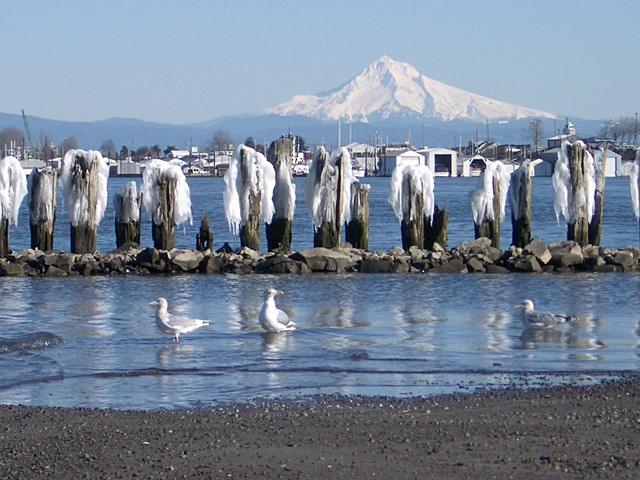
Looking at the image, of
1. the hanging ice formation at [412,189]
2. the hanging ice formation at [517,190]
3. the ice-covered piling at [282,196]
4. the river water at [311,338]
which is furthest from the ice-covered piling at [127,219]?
the hanging ice formation at [517,190]

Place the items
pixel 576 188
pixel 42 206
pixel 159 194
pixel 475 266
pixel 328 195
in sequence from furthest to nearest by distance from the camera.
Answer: pixel 42 206, pixel 159 194, pixel 576 188, pixel 328 195, pixel 475 266

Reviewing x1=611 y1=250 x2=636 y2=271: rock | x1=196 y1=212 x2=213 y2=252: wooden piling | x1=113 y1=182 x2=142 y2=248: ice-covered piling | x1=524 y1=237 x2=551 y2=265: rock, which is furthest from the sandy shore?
x1=113 y1=182 x2=142 y2=248: ice-covered piling

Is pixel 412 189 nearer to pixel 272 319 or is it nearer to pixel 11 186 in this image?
pixel 11 186

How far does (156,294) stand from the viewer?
968 inches

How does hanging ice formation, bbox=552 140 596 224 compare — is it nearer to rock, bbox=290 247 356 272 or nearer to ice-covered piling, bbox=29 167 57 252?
rock, bbox=290 247 356 272

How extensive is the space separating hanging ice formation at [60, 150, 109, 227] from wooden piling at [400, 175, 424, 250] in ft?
26.1

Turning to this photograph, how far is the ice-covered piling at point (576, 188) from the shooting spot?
100ft

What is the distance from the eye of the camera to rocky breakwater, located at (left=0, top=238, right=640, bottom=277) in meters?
28.7

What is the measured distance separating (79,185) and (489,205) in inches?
428

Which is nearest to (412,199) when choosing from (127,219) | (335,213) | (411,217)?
(411,217)

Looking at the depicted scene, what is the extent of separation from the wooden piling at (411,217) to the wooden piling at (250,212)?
3843mm

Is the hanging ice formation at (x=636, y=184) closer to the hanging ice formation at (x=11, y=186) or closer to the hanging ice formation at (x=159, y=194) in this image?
the hanging ice formation at (x=159, y=194)

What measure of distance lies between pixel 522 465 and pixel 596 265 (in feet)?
65.9

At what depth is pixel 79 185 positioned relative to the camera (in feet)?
101
